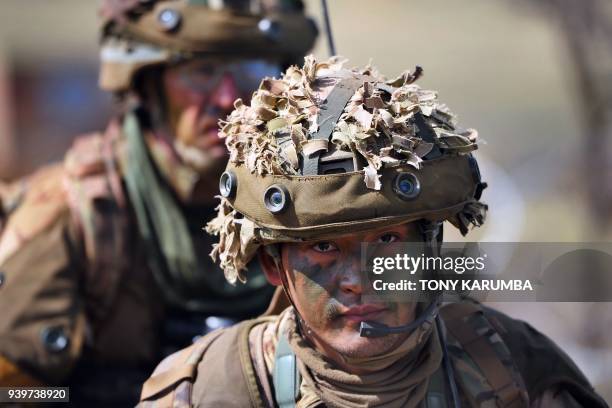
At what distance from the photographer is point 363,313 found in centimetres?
287

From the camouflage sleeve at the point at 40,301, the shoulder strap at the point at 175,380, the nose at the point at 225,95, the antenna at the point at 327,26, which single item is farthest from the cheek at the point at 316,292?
the nose at the point at 225,95

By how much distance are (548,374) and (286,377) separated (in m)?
0.67

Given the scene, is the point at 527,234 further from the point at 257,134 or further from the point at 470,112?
the point at 257,134

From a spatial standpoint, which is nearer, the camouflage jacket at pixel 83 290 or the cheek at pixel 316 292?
the cheek at pixel 316 292

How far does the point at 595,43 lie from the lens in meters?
7.66

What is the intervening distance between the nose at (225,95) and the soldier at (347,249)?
183 cm

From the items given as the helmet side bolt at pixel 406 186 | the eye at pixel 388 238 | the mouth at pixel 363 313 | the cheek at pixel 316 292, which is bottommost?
the mouth at pixel 363 313

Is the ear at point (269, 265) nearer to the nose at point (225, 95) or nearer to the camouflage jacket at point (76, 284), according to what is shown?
the camouflage jacket at point (76, 284)

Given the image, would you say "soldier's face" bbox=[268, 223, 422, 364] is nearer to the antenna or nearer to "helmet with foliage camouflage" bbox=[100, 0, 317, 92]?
the antenna

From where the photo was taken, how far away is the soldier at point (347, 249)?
281cm

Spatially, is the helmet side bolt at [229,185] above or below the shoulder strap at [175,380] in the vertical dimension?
above

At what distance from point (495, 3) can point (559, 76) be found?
121cm

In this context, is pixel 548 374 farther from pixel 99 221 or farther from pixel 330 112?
pixel 99 221

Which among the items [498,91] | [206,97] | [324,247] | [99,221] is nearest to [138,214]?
[99,221]
